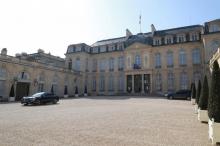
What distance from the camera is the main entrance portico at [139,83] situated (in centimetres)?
4081

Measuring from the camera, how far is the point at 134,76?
42.3m

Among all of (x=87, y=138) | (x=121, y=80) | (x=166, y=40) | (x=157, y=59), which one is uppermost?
(x=166, y=40)

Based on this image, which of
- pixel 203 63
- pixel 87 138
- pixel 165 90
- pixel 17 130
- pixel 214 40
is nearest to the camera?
pixel 87 138

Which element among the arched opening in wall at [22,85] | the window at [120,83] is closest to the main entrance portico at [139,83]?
the window at [120,83]

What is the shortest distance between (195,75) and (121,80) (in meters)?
14.6

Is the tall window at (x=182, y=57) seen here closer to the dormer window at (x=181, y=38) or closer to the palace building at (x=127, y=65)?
the palace building at (x=127, y=65)

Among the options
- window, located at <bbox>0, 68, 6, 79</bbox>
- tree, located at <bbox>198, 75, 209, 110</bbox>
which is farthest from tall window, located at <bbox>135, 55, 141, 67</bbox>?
tree, located at <bbox>198, 75, 209, 110</bbox>

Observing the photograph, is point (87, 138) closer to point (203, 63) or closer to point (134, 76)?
point (203, 63)

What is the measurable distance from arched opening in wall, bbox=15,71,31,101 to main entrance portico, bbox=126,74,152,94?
19.7 meters

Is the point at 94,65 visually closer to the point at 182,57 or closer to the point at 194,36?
the point at 182,57

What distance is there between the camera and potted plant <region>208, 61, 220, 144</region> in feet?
20.5

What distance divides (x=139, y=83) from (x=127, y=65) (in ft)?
14.7

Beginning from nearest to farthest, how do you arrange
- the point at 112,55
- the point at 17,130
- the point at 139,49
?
the point at 17,130
the point at 139,49
the point at 112,55

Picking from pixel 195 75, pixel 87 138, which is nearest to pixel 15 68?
pixel 87 138
